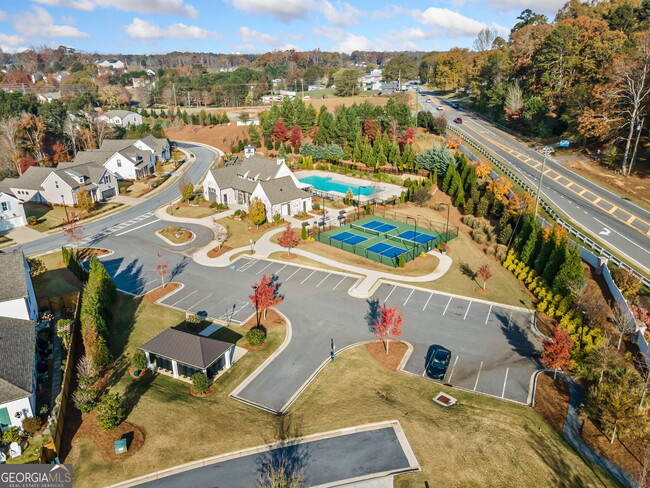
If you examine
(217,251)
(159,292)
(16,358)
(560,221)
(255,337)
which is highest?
(560,221)

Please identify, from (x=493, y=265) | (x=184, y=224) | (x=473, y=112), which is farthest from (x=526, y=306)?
(x=473, y=112)

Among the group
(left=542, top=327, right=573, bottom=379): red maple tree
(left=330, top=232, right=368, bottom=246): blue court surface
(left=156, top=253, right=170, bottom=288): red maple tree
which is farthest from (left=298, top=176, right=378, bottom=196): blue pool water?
(left=542, top=327, right=573, bottom=379): red maple tree

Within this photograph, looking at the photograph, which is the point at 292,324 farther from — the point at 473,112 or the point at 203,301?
the point at 473,112

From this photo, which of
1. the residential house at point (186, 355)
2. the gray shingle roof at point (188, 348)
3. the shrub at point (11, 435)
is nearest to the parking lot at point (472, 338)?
the residential house at point (186, 355)

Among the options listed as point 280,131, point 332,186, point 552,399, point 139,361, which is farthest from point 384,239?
point 280,131

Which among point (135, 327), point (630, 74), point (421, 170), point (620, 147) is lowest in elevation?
point (135, 327)

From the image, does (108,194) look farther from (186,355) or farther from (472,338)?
(472,338)
